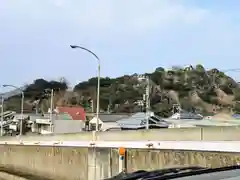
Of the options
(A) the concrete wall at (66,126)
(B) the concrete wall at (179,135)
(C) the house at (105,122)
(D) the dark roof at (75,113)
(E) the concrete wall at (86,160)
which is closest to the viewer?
(E) the concrete wall at (86,160)

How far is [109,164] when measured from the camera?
2302cm

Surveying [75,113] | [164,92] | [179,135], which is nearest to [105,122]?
[75,113]

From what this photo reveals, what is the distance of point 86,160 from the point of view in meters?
26.1

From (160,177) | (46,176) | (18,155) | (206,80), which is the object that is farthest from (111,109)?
(160,177)

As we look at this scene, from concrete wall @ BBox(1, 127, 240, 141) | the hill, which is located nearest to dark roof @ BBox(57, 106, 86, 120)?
the hill

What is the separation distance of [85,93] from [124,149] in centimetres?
9945

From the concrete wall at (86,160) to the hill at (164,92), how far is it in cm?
4462

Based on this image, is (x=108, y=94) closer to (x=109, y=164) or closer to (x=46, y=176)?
(x=46, y=176)

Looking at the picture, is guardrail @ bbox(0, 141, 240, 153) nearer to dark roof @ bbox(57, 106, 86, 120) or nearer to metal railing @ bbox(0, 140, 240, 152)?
metal railing @ bbox(0, 140, 240, 152)

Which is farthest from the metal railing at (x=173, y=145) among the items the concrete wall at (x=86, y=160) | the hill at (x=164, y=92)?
the hill at (x=164, y=92)

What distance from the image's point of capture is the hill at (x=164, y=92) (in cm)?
8844

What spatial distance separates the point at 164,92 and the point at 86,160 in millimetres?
74798

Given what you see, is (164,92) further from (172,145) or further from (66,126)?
(172,145)

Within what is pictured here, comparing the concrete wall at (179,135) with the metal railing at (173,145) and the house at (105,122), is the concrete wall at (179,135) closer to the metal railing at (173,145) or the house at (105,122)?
Answer: the metal railing at (173,145)
